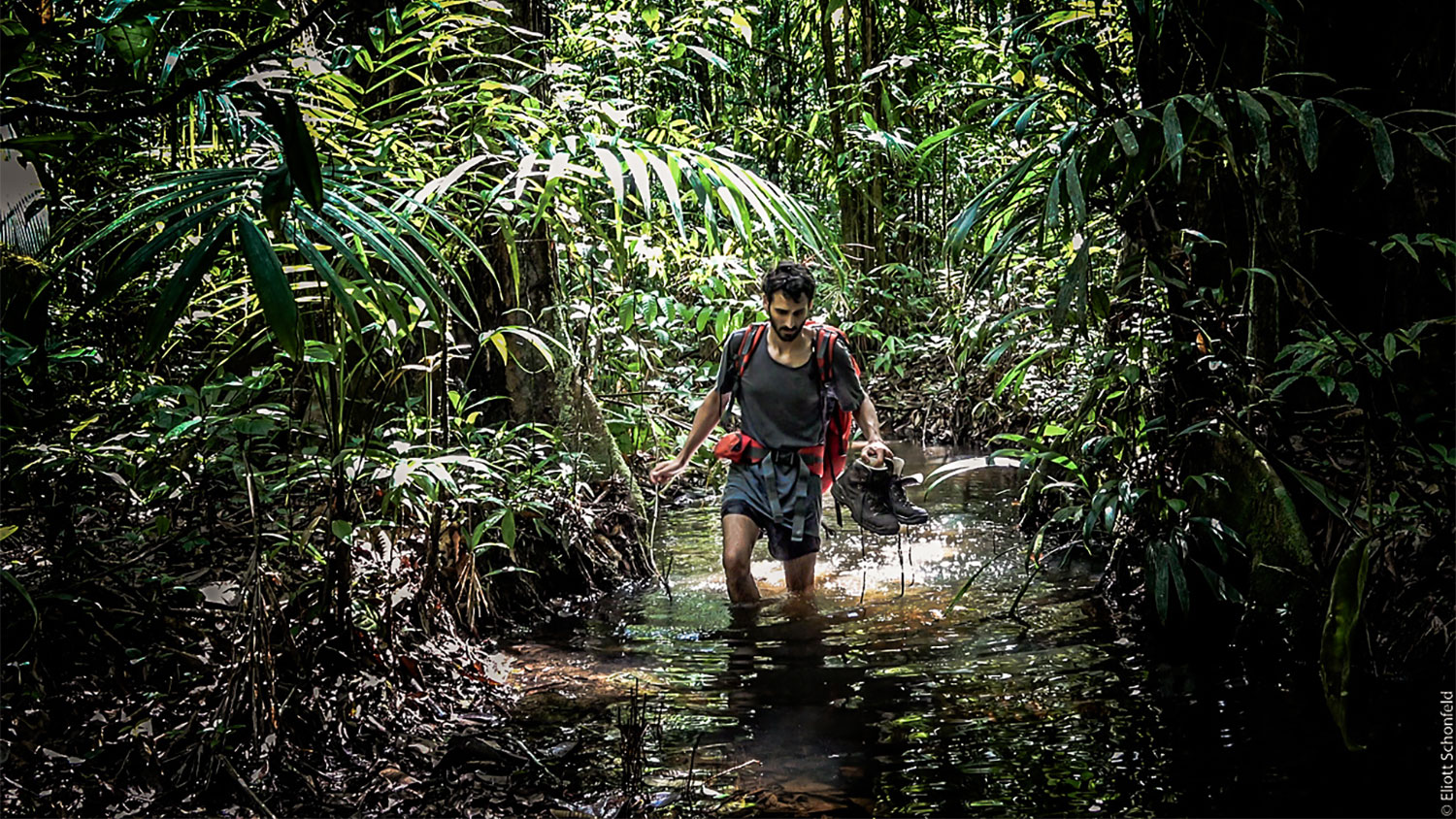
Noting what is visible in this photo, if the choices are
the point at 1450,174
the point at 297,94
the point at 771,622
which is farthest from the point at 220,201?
the point at 1450,174

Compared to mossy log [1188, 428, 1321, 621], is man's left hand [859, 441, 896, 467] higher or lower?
higher

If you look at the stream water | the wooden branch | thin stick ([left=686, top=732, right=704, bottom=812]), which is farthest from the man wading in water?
the wooden branch

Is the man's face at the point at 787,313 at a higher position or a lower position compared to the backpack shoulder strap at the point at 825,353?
higher

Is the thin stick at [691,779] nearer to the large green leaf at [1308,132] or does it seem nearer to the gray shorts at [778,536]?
the gray shorts at [778,536]

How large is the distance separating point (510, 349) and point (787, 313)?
60.2 inches

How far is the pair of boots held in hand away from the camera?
17.8 feet

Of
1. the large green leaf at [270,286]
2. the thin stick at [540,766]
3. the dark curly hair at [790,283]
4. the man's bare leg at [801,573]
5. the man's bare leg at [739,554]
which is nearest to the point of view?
the large green leaf at [270,286]

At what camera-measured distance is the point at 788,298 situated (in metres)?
5.03

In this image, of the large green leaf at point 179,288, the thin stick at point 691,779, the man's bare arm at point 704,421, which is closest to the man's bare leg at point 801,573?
the man's bare arm at point 704,421

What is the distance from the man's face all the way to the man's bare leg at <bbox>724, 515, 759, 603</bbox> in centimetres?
95

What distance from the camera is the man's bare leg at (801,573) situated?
18.1 feet

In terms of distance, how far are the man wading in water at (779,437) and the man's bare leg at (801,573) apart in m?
0.04

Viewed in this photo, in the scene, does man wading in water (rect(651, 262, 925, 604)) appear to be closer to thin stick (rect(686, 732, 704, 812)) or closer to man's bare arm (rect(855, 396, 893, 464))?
man's bare arm (rect(855, 396, 893, 464))

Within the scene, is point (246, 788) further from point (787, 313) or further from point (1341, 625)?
point (787, 313)
